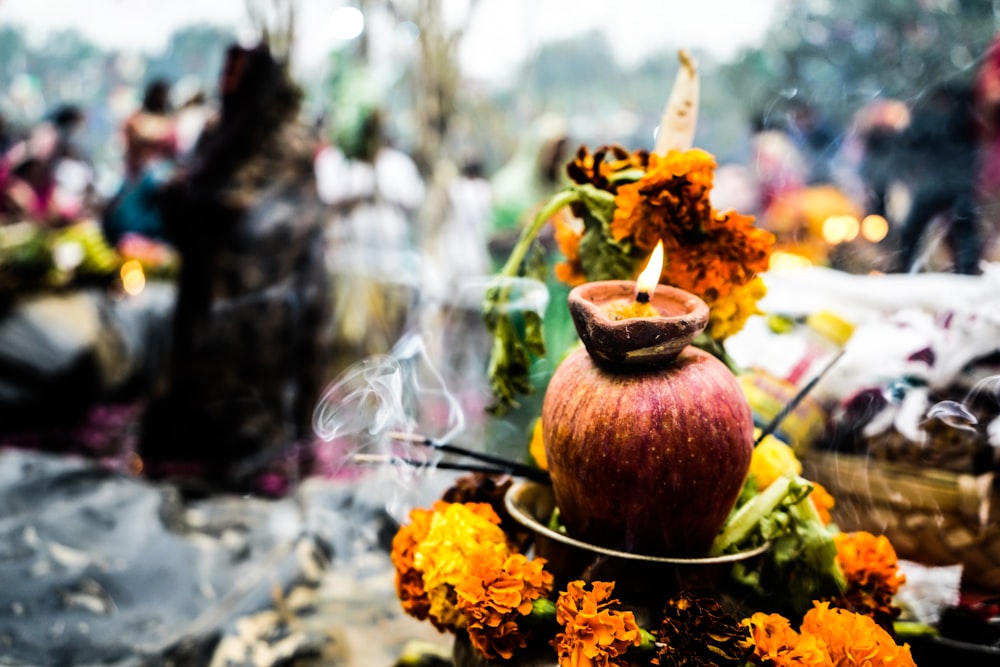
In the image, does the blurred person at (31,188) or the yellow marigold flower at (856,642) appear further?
the blurred person at (31,188)

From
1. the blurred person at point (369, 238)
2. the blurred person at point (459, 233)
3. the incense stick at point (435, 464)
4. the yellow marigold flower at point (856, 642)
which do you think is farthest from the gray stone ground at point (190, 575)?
the blurred person at point (459, 233)

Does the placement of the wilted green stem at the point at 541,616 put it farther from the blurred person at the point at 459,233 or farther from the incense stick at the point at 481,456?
the blurred person at the point at 459,233

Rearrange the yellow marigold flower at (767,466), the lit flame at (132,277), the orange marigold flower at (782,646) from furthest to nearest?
the lit flame at (132,277), the yellow marigold flower at (767,466), the orange marigold flower at (782,646)

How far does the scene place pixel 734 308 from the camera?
1.14 metres

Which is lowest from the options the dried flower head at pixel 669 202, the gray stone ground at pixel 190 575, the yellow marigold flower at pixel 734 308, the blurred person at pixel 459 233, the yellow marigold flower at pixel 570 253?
the gray stone ground at pixel 190 575

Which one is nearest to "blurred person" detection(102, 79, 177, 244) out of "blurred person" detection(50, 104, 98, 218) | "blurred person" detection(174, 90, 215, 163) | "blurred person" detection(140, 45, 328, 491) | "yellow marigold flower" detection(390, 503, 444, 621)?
"blurred person" detection(174, 90, 215, 163)

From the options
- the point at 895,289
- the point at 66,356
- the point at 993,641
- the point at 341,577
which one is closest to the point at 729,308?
the point at 993,641

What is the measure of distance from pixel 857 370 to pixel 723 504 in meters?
0.77

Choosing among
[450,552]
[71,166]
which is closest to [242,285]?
[450,552]

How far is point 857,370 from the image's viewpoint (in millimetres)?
1594

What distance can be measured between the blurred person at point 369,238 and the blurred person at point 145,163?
Answer: 4.11 ft

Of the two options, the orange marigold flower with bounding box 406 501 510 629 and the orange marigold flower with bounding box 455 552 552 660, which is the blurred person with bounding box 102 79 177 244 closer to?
the orange marigold flower with bounding box 406 501 510 629

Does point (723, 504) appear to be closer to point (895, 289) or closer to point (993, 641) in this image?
point (993, 641)

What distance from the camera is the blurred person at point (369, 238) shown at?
448cm
